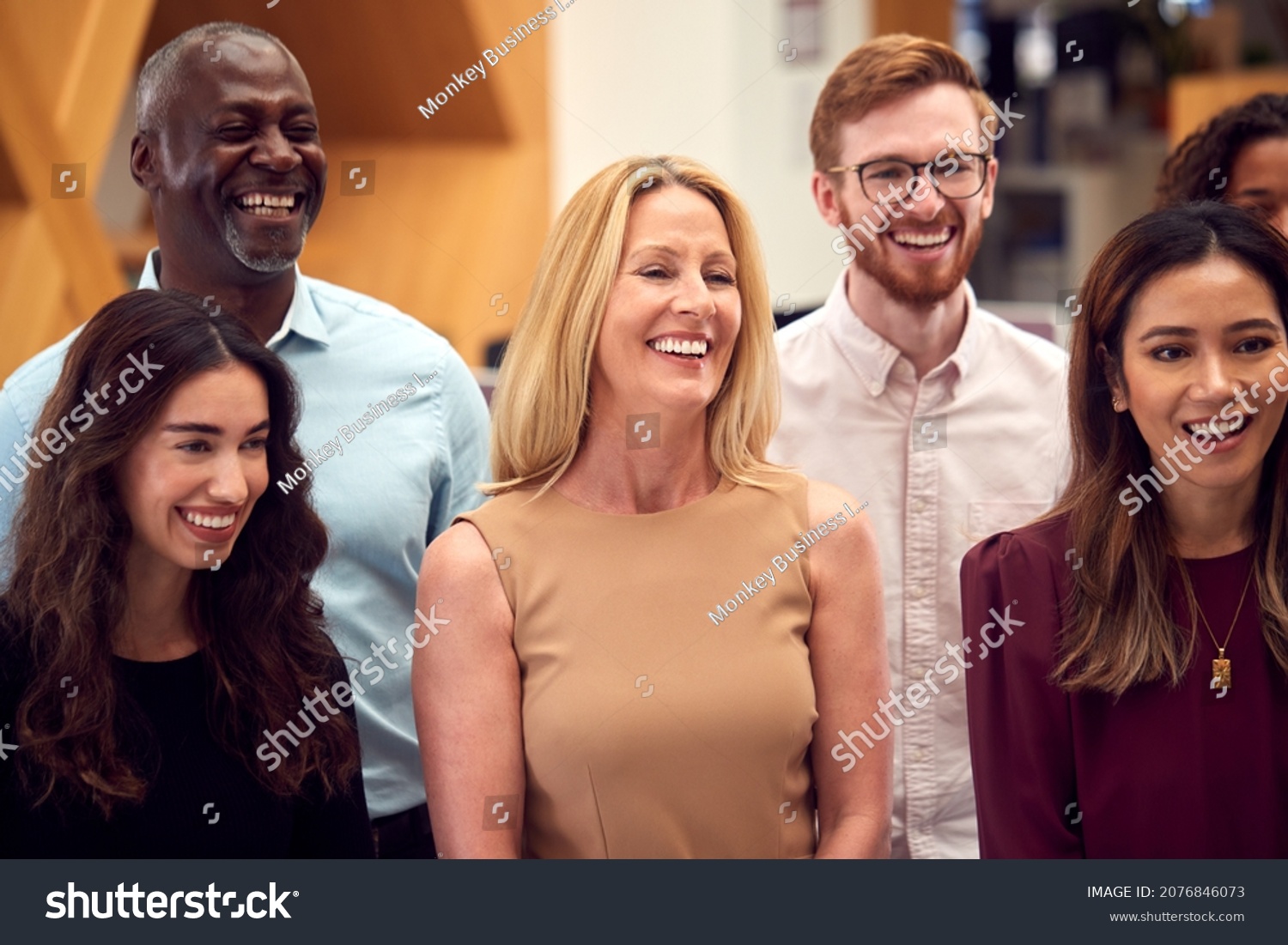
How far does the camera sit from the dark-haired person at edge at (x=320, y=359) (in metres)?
1.57

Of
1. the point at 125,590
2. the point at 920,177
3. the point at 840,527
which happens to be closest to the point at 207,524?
the point at 125,590

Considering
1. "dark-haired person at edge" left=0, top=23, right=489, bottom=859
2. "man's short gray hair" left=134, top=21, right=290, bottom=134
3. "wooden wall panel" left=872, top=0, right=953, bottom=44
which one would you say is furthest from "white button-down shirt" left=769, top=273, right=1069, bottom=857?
"wooden wall panel" left=872, top=0, right=953, bottom=44

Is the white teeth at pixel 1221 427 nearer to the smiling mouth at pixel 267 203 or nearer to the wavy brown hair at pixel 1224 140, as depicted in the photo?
the wavy brown hair at pixel 1224 140

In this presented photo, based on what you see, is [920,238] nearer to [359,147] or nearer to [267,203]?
[267,203]

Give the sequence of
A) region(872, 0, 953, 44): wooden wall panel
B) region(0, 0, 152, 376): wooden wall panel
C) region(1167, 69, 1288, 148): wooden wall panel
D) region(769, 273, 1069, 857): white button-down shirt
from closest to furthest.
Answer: region(769, 273, 1069, 857): white button-down shirt < region(0, 0, 152, 376): wooden wall panel < region(872, 0, 953, 44): wooden wall panel < region(1167, 69, 1288, 148): wooden wall panel

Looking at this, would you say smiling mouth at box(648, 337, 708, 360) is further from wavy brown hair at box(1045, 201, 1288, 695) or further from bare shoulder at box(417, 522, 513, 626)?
wavy brown hair at box(1045, 201, 1288, 695)

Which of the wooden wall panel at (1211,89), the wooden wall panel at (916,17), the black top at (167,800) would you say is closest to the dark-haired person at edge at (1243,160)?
the black top at (167,800)

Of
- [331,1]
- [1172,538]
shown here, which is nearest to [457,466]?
[1172,538]

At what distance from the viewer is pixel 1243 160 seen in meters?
1.86

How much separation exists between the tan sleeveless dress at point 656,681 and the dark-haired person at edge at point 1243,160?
82 cm

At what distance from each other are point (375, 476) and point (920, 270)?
0.74m

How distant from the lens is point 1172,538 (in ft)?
4.93

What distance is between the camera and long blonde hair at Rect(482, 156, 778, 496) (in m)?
1.48

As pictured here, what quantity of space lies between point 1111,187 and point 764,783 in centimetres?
506
